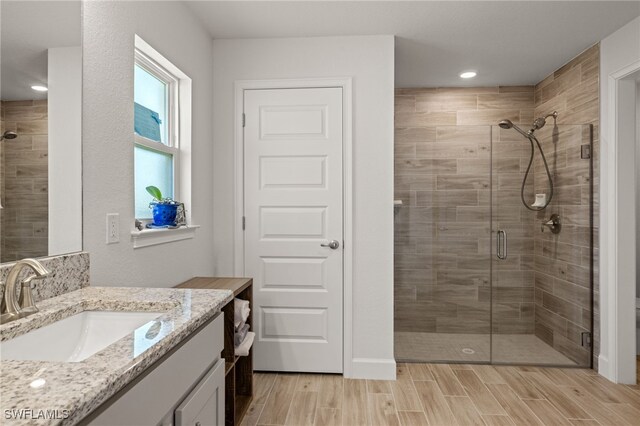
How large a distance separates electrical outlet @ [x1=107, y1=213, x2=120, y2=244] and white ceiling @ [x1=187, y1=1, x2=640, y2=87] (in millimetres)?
1498

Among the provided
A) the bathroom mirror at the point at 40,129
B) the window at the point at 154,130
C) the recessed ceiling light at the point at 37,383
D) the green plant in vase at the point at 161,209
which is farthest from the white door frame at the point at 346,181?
the recessed ceiling light at the point at 37,383

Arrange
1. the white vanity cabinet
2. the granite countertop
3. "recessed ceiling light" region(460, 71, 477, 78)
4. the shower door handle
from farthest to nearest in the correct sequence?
"recessed ceiling light" region(460, 71, 477, 78)
the shower door handle
the white vanity cabinet
the granite countertop

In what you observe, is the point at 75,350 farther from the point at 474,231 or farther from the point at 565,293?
the point at 565,293

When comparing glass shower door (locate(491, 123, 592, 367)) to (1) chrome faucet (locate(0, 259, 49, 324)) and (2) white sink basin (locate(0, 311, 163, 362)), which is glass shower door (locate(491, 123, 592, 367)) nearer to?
(2) white sink basin (locate(0, 311, 163, 362))

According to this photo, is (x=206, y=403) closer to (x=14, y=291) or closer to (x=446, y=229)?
(x=14, y=291)

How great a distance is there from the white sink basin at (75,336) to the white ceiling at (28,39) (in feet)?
2.29

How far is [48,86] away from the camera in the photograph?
1278 millimetres

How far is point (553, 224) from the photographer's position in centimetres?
311

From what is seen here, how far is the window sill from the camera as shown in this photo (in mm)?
1814

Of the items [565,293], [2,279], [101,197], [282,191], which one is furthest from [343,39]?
[565,293]

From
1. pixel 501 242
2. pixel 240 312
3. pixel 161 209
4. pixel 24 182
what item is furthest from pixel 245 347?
pixel 501 242

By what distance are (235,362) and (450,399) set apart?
138 cm

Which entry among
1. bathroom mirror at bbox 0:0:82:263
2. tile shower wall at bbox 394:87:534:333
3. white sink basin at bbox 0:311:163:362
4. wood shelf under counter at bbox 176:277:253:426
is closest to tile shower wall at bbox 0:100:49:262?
bathroom mirror at bbox 0:0:82:263

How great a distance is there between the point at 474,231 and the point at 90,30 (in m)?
2.89
